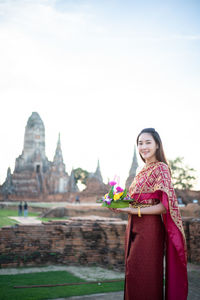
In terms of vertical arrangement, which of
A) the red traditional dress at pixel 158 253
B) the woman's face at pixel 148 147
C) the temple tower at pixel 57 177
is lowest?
the red traditional dress at pixel 158 253

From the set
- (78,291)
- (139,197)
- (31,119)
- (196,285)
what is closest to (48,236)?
(78,291)

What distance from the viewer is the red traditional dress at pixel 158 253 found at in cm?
246

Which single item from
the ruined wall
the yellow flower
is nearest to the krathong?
the yellow flower

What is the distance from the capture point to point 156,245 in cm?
250

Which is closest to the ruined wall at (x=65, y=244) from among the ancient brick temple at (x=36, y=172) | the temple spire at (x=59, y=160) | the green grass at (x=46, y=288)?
the green grass at (x=46, y=288)

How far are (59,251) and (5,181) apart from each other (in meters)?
40.8

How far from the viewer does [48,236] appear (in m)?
6.31

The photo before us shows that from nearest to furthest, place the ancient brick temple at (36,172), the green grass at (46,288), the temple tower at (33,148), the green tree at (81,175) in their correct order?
the green grass at (46,288), the ancient brick temple at (36,172), the temple tower at (33,148), the green tree at (81,175)

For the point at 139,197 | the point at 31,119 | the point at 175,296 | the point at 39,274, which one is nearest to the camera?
the point at 175,296

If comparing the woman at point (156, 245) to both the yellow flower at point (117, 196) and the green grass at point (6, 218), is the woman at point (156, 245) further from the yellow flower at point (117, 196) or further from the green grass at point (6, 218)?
the green grass at point (6, 218)

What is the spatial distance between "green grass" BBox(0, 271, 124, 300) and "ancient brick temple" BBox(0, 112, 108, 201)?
34.8 meters

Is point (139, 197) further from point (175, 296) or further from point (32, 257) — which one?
point (32, 257)

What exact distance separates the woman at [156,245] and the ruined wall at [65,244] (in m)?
3.70

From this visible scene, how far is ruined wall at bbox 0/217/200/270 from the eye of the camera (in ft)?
19.6
